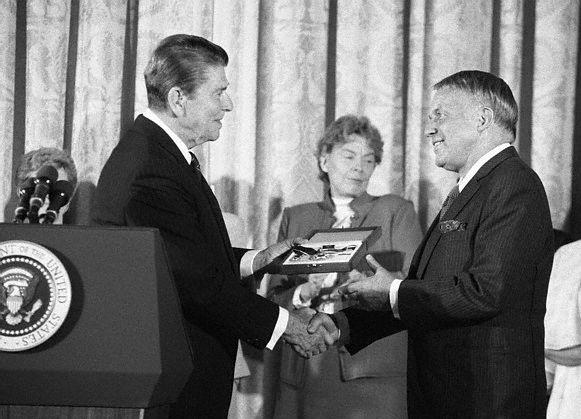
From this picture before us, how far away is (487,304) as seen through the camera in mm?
2113

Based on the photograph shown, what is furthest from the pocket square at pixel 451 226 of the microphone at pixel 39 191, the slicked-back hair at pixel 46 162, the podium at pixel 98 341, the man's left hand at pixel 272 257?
the slicked-back hair at pixel 46 162

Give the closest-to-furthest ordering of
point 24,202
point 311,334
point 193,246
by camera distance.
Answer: point 24,202, point 193,246, point 311,334

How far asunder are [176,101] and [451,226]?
32.8 inches

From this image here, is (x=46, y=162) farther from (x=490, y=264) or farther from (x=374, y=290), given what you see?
(x=490, y=264)

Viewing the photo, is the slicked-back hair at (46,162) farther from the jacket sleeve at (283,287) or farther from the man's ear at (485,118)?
the man's ear at (485,118)

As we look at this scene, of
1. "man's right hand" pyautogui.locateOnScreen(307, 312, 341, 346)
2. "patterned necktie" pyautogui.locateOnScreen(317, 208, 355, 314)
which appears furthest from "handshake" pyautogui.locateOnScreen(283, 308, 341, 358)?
"patterned necktie" pyautogui.locateOnScreen(317, 208, 355, 314)

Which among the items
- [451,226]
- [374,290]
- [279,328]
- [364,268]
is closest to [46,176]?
[279,328]

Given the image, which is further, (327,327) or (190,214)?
(327,327)

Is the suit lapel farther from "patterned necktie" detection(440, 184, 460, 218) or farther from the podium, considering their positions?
the podium

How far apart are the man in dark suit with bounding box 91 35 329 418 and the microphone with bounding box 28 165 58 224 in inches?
5.4

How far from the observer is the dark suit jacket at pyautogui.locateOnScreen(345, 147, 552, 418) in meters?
2.13

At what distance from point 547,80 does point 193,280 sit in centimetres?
236

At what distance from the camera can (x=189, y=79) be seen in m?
2.52

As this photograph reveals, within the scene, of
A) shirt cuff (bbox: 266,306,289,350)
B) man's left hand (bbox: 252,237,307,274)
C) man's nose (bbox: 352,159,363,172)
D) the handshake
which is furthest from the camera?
man's nose (bbox: 352,159,363,172)
